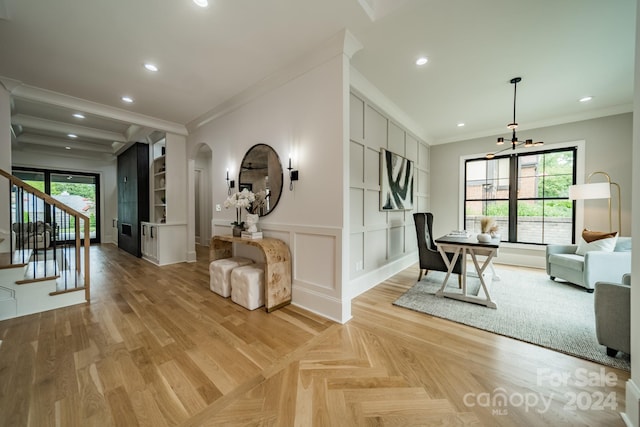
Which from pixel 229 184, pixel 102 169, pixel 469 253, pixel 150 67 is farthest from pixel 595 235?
pixel 102 169

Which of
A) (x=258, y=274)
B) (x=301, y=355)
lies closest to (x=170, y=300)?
(x=258, y=274)

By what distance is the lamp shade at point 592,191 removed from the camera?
346 centimetres

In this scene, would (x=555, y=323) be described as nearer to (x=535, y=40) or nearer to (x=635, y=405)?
(x=635, y=405)

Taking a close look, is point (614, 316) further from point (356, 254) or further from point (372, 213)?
point (372, 213)

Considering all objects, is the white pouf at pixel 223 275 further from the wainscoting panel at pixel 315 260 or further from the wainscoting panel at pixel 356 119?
the wainscoting panel at pixel 356 119

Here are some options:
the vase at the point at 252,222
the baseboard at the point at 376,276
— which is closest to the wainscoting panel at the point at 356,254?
the baseboard at the point at 376,276

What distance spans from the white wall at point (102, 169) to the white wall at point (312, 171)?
731 centimetres

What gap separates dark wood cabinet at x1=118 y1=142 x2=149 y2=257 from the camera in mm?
5312

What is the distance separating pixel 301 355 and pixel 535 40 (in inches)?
150

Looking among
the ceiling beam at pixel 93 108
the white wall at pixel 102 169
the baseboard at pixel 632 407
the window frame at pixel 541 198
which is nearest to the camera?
the baseboard at pixel 632 407

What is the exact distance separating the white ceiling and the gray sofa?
7.66ft

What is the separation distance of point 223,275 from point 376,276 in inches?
88.4

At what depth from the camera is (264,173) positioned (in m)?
3.24

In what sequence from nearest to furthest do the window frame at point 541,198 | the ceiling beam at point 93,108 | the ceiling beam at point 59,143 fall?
1. the ceiling beam at point 93,108
2. the window frame at point 541,198
3. the ceiling beam at point 59,143
